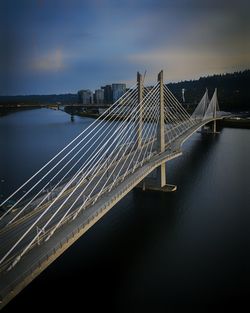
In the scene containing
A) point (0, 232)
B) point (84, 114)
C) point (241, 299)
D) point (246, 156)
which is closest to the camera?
point (0, 232)

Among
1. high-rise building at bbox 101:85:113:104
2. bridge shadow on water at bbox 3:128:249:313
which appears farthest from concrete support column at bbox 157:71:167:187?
high-rise building at bbox 101:85:113:104

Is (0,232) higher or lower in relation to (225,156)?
higher

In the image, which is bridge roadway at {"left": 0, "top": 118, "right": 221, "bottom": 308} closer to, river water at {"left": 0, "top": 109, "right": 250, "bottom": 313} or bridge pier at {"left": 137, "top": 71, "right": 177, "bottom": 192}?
river water at {"left": 0, "top": 109, "right": 250, "bottom": 313}

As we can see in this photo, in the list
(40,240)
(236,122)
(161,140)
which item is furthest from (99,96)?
(40,240)

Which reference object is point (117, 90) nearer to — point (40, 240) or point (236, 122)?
point (236, 122)

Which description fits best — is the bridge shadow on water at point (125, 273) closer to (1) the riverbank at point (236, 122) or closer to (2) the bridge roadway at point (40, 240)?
(2) the bridge roadway at point (40, 240)

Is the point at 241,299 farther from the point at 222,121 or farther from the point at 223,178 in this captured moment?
the point at 222,121

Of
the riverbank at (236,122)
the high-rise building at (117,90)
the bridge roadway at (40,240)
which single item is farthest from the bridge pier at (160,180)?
the high-rise building at (117,90)

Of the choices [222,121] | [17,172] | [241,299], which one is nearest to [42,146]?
[17,172]
